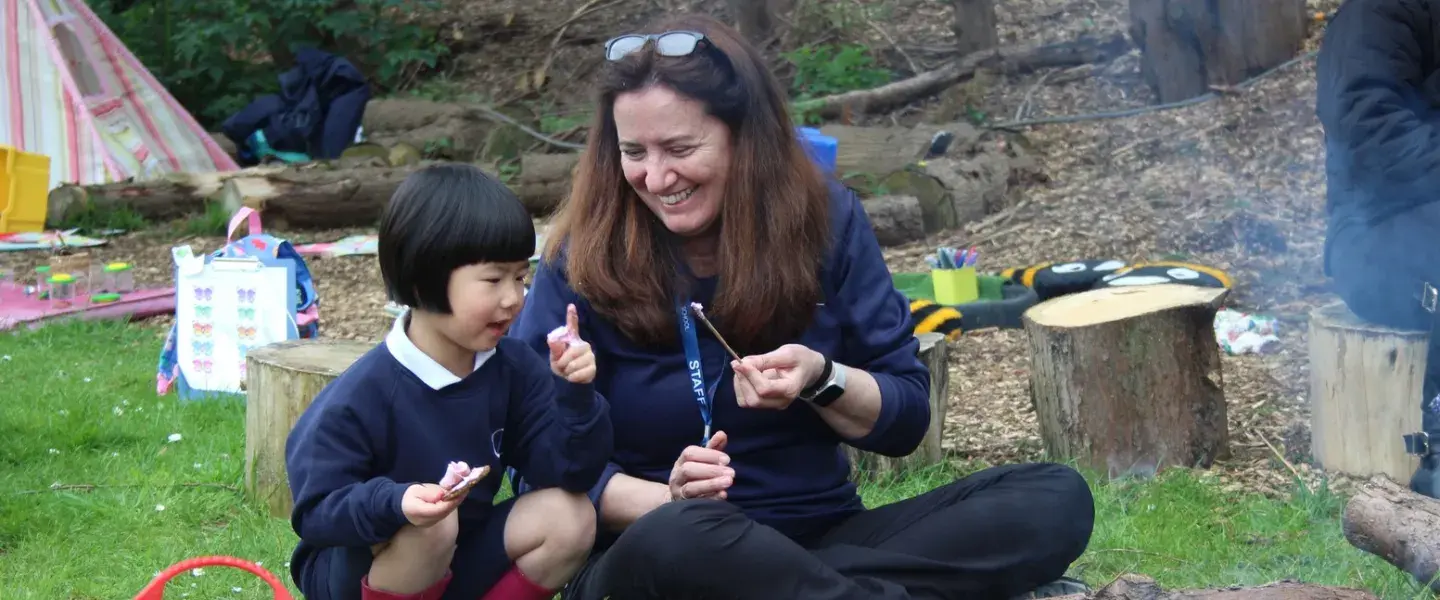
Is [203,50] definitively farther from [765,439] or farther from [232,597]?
[765,439]

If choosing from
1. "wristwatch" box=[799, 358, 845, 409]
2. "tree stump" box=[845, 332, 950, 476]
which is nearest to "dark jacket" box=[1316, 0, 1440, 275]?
"tree stump" box=[845, 332, 950, 476]

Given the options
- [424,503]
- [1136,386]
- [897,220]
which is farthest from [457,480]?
[897,220]

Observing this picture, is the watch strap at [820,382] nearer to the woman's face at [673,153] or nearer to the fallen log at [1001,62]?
the woman's face at [673,153]

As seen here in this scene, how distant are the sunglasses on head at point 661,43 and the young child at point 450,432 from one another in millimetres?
391

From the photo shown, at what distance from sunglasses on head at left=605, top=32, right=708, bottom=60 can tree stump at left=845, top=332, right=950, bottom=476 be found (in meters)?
1.69

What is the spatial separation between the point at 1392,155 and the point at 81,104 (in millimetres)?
8066

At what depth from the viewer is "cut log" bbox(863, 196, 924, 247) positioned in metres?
7.86

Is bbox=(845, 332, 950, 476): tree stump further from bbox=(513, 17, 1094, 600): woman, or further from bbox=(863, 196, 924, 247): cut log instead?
bbox=(863, 196, 924, 247): cut log

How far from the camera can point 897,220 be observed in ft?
25.8

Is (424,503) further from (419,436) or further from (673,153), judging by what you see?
(673,153)

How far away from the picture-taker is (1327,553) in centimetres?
362

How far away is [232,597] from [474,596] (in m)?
1.02

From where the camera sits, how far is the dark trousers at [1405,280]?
411 cm

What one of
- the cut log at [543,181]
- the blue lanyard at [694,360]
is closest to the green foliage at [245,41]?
the cut log at [543,181]
